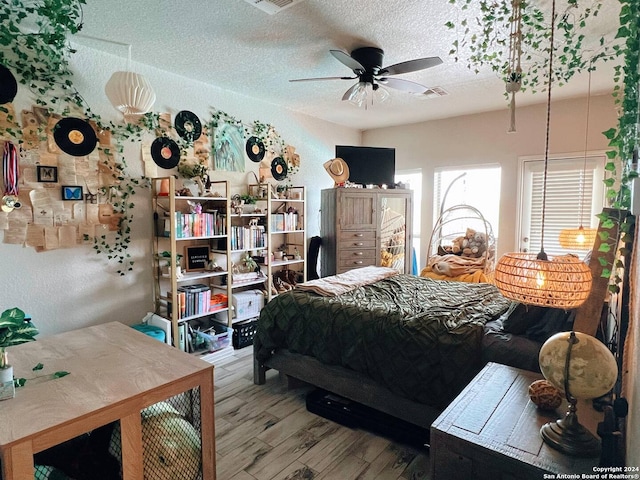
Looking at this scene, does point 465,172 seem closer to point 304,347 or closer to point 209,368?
point 304,347

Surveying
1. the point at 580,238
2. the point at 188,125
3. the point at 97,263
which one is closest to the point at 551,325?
the point at 580,238

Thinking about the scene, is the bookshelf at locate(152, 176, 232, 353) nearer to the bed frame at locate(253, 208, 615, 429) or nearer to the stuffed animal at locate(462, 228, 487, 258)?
the bed frame at locate(253, 208, 615, 429)

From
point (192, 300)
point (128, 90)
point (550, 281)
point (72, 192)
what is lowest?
point (192, 300)

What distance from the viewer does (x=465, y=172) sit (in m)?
4.98

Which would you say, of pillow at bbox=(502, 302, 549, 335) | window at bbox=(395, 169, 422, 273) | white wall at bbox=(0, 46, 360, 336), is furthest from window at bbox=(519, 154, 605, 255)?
white wall at bbox=(0, 46, 360, 336)

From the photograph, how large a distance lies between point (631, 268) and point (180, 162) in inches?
136

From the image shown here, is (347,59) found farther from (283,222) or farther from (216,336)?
(216,336)

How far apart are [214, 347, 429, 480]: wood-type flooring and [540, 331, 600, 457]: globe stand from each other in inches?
39.1

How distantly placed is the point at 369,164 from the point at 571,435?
13.7 ft

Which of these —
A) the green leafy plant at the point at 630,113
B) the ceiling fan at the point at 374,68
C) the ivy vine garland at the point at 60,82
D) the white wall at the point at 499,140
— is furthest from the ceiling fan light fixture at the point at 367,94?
the green leafy plant at the point at 630,113

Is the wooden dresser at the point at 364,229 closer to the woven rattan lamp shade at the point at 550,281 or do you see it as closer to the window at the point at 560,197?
the window at the point at 560,197

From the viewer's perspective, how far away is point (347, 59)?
103 inches

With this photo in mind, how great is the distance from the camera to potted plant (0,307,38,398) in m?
1.20

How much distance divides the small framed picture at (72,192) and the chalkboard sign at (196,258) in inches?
40.5
